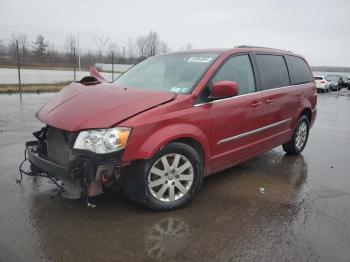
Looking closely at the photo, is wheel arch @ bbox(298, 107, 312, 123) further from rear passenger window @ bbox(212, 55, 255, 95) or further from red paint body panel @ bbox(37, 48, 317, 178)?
rear passenger window @ bbox(212, 55, 255, 95)

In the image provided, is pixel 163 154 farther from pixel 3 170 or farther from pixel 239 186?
pixel 3 170

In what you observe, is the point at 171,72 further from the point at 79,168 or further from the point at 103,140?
the point at 79,168

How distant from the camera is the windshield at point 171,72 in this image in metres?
4.23

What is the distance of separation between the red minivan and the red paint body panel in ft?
0.04

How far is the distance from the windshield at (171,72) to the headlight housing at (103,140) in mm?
1001

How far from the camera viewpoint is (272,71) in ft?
17.8

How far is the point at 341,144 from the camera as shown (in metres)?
7.61

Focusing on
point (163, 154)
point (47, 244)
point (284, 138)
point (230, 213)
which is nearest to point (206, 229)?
point (230, 213)

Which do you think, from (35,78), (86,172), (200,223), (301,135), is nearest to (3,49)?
(35,78)

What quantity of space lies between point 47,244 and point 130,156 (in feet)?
3.47

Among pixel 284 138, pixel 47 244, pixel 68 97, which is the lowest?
pixel 47 244

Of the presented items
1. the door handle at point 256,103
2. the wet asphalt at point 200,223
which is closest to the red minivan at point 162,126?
the door handle at point 256,103

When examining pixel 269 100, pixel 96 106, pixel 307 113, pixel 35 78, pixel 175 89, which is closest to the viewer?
pixel 96 106

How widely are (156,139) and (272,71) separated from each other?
2684 millimetres
